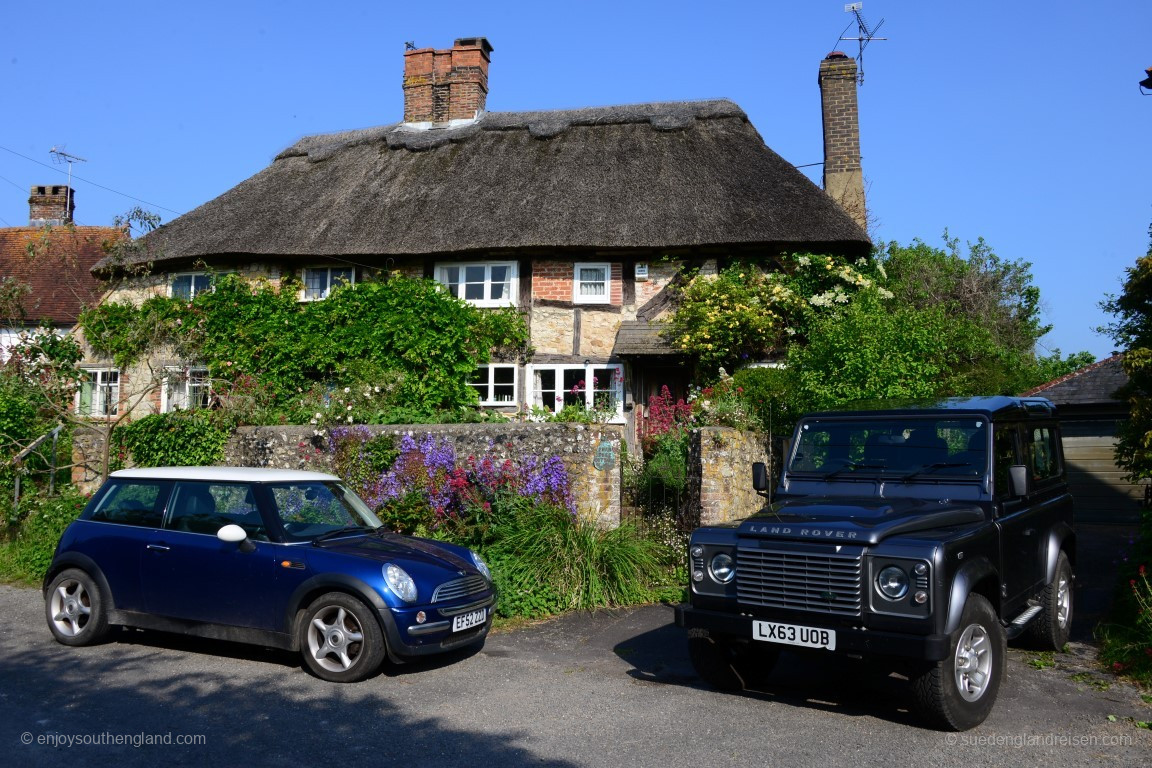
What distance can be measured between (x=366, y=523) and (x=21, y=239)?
83.4 ft

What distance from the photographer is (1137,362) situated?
23.5 ft

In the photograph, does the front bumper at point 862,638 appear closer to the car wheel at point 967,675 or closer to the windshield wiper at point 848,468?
the car wheel at point 967,675

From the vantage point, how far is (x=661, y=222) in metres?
15.7

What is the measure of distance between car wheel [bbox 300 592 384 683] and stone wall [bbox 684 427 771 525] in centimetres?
464

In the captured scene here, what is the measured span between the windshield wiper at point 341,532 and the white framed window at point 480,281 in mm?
9698

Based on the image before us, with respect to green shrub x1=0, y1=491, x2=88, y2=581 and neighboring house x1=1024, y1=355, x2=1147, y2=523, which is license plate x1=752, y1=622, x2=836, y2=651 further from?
neighboring house x1=1024, y1=355, x2=1147, y2=523

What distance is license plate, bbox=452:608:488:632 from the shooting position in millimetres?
6367

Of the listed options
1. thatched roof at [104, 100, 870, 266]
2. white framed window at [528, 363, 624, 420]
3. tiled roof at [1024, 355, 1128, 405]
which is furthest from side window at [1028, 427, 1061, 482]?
tiled roof at [1024, 355, 1128, 405]

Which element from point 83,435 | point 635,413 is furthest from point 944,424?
point 83,435

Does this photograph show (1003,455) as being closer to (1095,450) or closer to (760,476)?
(760,476)

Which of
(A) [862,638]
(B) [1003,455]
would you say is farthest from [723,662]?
(B) [1003,455]

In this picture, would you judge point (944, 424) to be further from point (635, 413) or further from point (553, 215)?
point (553, 215)

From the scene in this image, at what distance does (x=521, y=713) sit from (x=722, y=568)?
1.63 m

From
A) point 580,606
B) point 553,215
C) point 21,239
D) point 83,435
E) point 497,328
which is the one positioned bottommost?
point 580,606
